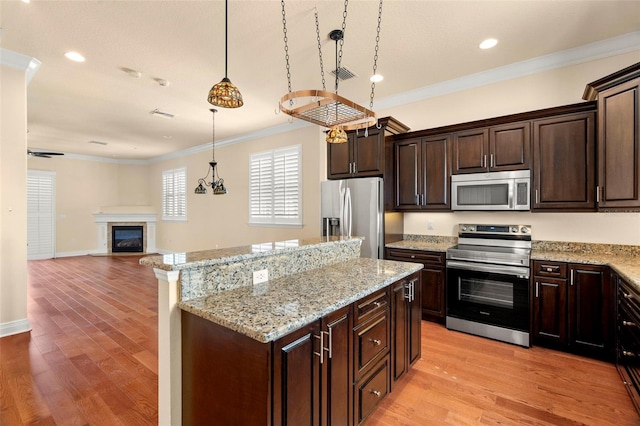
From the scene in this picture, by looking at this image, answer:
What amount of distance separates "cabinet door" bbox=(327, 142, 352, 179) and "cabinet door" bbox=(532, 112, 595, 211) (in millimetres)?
2165

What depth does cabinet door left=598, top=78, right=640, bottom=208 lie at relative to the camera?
7.89 feet

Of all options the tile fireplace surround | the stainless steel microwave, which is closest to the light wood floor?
the stainless steel microwave

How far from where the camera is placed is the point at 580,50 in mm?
3133

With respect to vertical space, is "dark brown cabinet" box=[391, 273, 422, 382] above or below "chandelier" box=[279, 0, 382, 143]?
below

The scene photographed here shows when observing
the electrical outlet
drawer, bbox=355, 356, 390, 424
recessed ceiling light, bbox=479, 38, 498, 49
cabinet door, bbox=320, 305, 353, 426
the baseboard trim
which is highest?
recessed ceiling light, bbox=479, 38, 498, 49

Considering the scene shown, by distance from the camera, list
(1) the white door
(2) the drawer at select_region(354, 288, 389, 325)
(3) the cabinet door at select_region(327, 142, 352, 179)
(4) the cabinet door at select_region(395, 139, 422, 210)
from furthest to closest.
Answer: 1. (1) the white door
2. (3) the cabinet door at select_region(327, 142, 352, 179)
3. (4) the cabinet door at select_region(395, 139, 422, 210)
4. (2) the drawer at select_region(354, 288, 389, 325)

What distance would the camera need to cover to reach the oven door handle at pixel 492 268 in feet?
9.82

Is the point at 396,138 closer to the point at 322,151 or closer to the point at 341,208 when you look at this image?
the point at 341,208

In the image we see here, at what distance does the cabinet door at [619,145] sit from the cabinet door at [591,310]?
2.12ft

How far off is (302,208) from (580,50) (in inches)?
170

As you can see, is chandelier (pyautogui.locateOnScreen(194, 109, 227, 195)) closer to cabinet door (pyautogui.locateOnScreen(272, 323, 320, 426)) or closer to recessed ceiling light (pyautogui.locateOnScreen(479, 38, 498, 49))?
recessed ceiling light (pyautogui.locateOnScreen(479, 38, 498, 49))

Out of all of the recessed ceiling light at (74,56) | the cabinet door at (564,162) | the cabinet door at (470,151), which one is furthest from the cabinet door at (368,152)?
the recessed ceiling light at (74,56)

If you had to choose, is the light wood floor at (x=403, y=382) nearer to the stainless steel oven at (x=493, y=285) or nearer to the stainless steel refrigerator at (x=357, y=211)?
the stainless steel oven at (x=493, y=285)

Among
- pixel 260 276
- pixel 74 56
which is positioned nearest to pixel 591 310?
pixel 260 276
